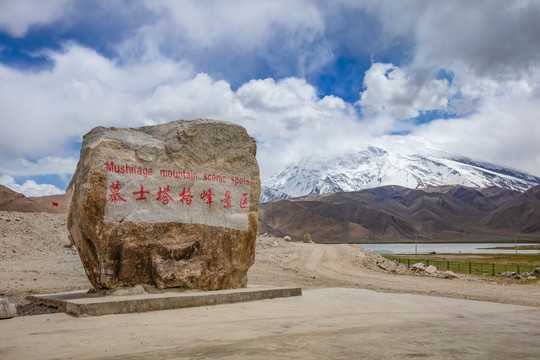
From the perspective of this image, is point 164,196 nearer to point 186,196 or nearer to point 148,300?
point 186,196

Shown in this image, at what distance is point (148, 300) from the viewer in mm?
9008

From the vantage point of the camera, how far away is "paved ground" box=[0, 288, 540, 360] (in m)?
5.52

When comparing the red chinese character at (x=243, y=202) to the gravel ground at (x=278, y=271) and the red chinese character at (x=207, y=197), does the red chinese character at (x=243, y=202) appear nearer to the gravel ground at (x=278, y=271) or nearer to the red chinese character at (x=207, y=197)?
the red chinese character at (x=207, y=197)

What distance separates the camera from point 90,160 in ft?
32.4

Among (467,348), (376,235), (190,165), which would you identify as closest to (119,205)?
(190,165)

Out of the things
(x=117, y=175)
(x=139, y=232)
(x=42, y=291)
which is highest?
(x=117, y=175)

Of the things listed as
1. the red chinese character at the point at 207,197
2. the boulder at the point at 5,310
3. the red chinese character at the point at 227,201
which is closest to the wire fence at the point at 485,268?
the red chinese character at the point at 227,201

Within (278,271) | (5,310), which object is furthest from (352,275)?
(5,310)

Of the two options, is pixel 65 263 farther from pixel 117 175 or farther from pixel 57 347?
pixel 57 347

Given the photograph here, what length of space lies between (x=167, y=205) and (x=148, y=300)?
7.73 feet

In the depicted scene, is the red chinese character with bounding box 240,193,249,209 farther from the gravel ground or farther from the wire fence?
the wire fence

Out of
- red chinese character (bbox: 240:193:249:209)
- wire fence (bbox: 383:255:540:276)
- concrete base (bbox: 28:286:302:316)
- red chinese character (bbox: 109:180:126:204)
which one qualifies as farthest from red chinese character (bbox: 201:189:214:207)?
wire fence (bbox: 383:255:540:276)

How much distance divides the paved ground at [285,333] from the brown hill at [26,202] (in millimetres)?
70554

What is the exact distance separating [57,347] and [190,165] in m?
6.00
